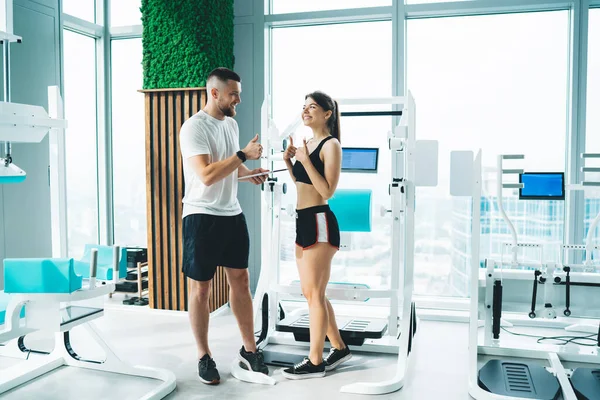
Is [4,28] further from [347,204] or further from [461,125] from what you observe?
[461,125]

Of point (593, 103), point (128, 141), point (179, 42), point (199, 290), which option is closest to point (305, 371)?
point (199, 290)

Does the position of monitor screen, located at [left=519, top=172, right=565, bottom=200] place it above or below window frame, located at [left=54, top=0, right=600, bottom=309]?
below

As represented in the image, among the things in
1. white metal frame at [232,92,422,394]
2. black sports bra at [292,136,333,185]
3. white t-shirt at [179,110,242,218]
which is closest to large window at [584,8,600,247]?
white metal frame at [232,92,422,394]

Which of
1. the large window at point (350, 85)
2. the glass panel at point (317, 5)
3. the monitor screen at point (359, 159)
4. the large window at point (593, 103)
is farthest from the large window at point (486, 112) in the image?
the monitor screen at point (359, 159)

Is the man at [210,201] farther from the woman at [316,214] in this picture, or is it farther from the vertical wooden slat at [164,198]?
the vertical wooden slat at [164,198]

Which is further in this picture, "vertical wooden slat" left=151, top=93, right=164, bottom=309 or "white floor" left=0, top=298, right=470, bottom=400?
"vertical wooden slat" left=151, top=93, right=164, bottom=309

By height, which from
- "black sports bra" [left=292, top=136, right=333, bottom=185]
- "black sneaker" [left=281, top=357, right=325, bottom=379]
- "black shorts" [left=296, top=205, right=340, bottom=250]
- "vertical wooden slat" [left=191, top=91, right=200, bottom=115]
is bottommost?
"black sneaker" [left=281, top=357, right=325, bottom=379]

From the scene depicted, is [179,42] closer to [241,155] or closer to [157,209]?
[157,209]

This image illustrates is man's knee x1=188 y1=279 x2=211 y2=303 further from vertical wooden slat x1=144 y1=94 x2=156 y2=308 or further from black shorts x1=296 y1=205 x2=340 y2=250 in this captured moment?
vertical wooden slat x1=144 y1=94 x2=156 y2=308

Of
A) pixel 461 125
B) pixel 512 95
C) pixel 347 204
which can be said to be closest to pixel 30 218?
pixel 347 204

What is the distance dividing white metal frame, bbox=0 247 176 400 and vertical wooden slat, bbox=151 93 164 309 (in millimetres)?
1384

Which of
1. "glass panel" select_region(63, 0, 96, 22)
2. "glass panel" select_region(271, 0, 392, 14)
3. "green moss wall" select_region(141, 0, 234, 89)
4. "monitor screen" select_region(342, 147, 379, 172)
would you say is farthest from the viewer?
"glass panel" select_region(63, 0, 96, 22)

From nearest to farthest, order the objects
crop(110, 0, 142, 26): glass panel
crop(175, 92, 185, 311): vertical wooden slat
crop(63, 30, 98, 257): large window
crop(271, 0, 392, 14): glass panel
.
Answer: crop(175, 92, 185, 311): vertical wooden slat
crop(271, 0, 392, 14): glass panel
crop(63, 30, 98, 257): large window
crop(110, 0, 142, 26): glass panel

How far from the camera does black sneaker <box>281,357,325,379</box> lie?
11.5ft
